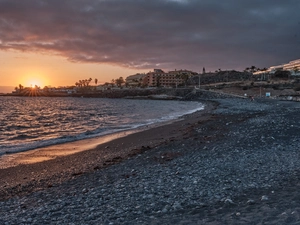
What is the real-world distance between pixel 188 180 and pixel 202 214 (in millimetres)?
2570

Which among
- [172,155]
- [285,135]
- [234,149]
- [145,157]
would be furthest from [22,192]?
[285,135]

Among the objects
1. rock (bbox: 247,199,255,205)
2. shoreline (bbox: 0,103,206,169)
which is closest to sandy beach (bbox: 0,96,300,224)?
rock (bbox: 247,199,255,205)

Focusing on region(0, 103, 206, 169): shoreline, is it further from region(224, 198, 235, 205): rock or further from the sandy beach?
region(224, 198, 235, 205): rock

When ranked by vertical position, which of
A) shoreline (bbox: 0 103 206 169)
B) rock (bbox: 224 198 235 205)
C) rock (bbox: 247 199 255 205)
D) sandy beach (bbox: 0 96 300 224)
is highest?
rock (bbox: 247 199 255 205)

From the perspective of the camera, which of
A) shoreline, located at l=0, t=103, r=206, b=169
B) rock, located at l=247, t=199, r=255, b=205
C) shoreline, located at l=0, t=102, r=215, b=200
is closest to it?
rock, located at l=247, t=199, r=255, b=205

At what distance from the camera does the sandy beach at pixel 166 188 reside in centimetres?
618

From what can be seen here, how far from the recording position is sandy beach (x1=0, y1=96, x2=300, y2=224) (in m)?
6.18

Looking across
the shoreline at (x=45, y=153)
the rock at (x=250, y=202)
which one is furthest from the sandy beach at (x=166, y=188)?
the shoreline at (x=45, y=153)

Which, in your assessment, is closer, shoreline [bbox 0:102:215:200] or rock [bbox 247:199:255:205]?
rock [bbox 247:199:255:205]

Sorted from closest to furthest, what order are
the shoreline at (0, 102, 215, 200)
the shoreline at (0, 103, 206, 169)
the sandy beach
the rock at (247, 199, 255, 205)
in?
the sandy beach, the rock at (247, 199, 255, 205), the shoreline at (0, 102, 215, 200), the shoreline at (0, 103, 206, 169)

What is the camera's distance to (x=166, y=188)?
8.10 meters

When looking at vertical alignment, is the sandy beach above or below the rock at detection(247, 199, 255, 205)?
below

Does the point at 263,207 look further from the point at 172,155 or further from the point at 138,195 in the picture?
the point at 172,155

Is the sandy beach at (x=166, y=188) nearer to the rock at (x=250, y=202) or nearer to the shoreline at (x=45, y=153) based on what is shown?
the rock at (x=250, y=202)
